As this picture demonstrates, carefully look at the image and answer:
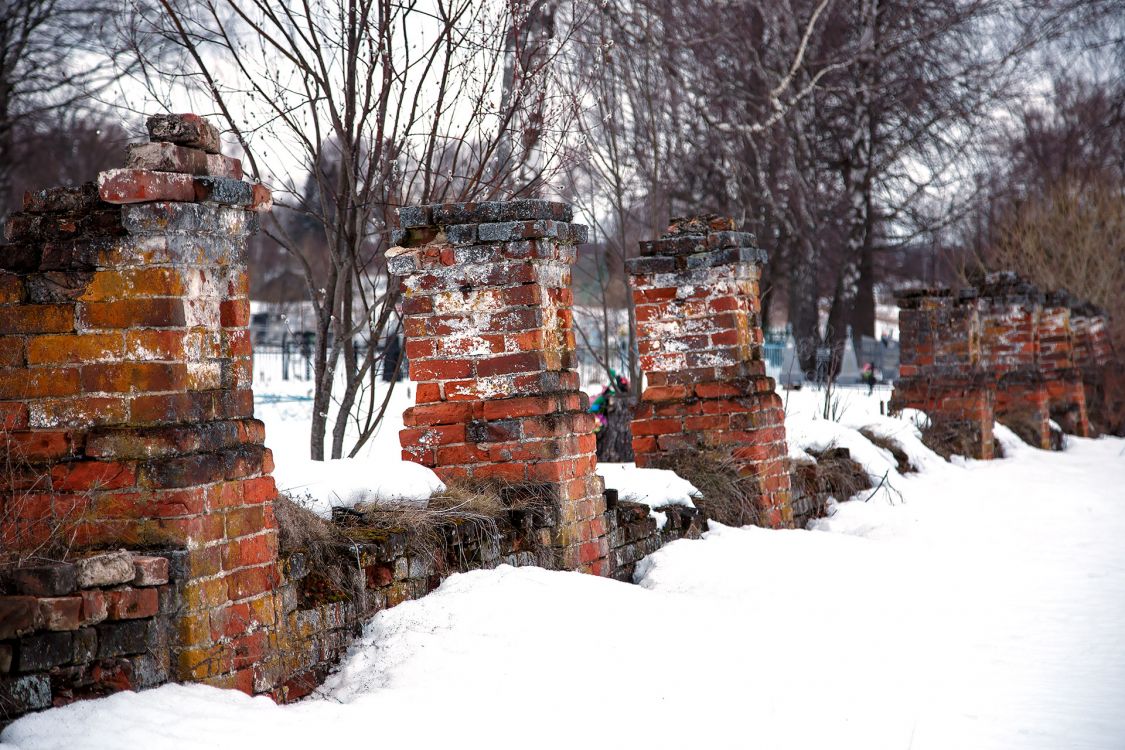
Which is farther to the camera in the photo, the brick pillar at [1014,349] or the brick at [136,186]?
the brick pillar at [1014,349]

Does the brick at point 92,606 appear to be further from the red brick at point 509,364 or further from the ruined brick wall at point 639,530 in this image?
the ruined brick wall at point 639,530

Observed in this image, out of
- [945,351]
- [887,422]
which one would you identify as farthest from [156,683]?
[945,351]

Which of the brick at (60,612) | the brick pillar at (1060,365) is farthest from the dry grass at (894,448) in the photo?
the brick at (60,612)

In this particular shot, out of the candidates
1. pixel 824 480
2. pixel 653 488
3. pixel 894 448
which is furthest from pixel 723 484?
pixel 894 448

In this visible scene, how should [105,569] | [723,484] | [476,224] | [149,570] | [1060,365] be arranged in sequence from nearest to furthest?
[105,569] → [149,570] → [476,224] → [723,484] → [1060,365]

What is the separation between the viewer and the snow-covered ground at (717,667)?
3256 mm

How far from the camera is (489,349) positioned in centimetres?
493

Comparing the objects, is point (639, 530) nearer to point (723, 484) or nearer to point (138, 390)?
point (723, 484)

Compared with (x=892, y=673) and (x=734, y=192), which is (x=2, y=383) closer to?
(x=892, y=673)

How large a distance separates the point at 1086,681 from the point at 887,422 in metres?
Answer: 6.09

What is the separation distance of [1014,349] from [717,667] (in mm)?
11477

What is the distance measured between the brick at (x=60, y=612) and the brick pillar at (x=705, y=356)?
441cm

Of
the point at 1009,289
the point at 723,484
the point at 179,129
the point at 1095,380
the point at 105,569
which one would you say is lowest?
the point at 723,484

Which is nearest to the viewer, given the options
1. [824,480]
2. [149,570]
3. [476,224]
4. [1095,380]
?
[149,570]
